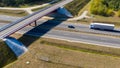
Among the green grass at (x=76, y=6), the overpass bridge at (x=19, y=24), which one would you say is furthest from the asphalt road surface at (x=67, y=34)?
the green grass at (x=76, y=6)

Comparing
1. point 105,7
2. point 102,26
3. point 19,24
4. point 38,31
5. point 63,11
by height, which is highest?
point 105,7

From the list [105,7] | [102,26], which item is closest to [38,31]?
[102,26]

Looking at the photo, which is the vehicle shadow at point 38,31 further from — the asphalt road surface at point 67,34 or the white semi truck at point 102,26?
the white semi truck at point 102,26

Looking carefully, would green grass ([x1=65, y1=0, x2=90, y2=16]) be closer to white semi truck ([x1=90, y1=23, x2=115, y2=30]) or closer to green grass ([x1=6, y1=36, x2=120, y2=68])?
white semi truck ([x1=90, y1=23, x2=115, y2=30])

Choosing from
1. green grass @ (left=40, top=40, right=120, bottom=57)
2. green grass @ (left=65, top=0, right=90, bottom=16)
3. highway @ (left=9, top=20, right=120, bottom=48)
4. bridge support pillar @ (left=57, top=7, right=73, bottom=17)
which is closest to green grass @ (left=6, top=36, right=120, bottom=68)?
green grass @ (left=40, top=40, right=120, bottom=57)

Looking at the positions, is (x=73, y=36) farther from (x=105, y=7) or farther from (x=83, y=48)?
(x=105, y=7)

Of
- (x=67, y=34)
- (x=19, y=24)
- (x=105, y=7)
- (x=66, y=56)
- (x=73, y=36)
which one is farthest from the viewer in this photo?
(x=105, y=7)
